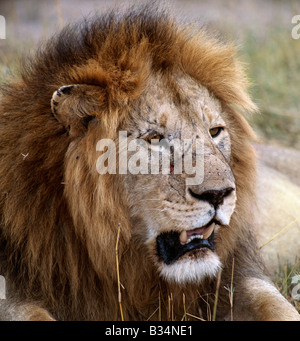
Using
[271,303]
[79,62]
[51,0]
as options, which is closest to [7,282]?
[79,62]

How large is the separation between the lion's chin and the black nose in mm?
266

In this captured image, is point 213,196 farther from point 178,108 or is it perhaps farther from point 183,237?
point 178,108

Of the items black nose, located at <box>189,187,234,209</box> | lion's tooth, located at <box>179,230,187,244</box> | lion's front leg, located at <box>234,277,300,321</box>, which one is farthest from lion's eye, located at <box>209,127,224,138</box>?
lion's front leg, located at <box>234,277,300,321</box>

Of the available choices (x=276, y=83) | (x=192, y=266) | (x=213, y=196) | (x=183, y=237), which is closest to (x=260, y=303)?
(x=192, y=266)

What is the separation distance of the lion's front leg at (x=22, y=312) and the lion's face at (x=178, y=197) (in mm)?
566

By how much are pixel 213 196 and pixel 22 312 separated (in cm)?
106

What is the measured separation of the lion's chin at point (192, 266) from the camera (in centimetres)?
288

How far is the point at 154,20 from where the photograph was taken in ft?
10.7

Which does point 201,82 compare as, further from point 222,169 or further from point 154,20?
point 222,169

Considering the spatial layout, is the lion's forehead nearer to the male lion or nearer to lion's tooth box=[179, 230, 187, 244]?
the male lion

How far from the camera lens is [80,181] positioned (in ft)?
9.66

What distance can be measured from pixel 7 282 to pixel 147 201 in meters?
0.82

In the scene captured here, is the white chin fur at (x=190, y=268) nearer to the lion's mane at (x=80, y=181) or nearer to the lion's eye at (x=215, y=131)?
the lion's mane at (x=80, y=181)

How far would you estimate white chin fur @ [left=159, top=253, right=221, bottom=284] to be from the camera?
9.45ft
